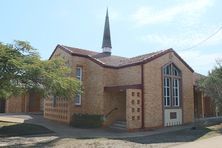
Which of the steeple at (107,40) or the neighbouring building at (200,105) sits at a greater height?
the steeple at (107,40)

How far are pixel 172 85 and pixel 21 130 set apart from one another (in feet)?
38.7

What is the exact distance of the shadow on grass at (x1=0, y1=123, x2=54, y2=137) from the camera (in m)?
17.0

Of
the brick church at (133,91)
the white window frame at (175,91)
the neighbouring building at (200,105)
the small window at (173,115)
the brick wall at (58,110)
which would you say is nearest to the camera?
the brick church at (133,91)

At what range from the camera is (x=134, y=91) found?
1972 centimetres

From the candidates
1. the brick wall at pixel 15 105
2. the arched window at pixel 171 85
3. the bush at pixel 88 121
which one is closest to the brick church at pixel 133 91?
→ the arched window at pixel 171 85

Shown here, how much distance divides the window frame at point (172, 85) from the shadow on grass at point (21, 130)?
363 inches

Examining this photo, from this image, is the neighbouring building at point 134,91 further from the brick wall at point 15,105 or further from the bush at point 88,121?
the brick wall at point 15,105

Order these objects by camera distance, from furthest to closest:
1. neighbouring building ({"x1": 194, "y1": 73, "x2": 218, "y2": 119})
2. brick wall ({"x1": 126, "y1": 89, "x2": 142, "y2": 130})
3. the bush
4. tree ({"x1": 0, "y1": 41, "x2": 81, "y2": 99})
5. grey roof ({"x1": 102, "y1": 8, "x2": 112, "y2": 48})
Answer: grey roof ({"x1": 102, "y1": 8, "x2": 112, "y2": 48}) → neighbouring building ({"x1": 194, "y1": 73, "x2": 218, "y2": 119}) → the bush → brick wall ({"x1": 126, "y1": 89, "x2": 142, "y2": 130}) → tree ({"x1": 0, "y1": 41, "x2": 81, "y2": 99})

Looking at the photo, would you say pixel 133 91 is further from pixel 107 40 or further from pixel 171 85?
pixel 107 40

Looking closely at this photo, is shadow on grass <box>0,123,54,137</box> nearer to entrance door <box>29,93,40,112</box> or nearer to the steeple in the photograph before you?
the steeple

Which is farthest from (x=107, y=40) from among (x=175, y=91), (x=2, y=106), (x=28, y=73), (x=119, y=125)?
(x=28, y=73)

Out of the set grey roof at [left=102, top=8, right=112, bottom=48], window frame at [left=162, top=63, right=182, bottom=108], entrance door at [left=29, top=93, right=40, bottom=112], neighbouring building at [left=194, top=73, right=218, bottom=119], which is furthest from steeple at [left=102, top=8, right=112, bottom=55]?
entrance door at [left=29, top=93, right=40, bottom=112]

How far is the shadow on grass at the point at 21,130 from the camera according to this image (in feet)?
55.7

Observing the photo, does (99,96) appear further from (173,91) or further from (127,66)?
(173,91)
